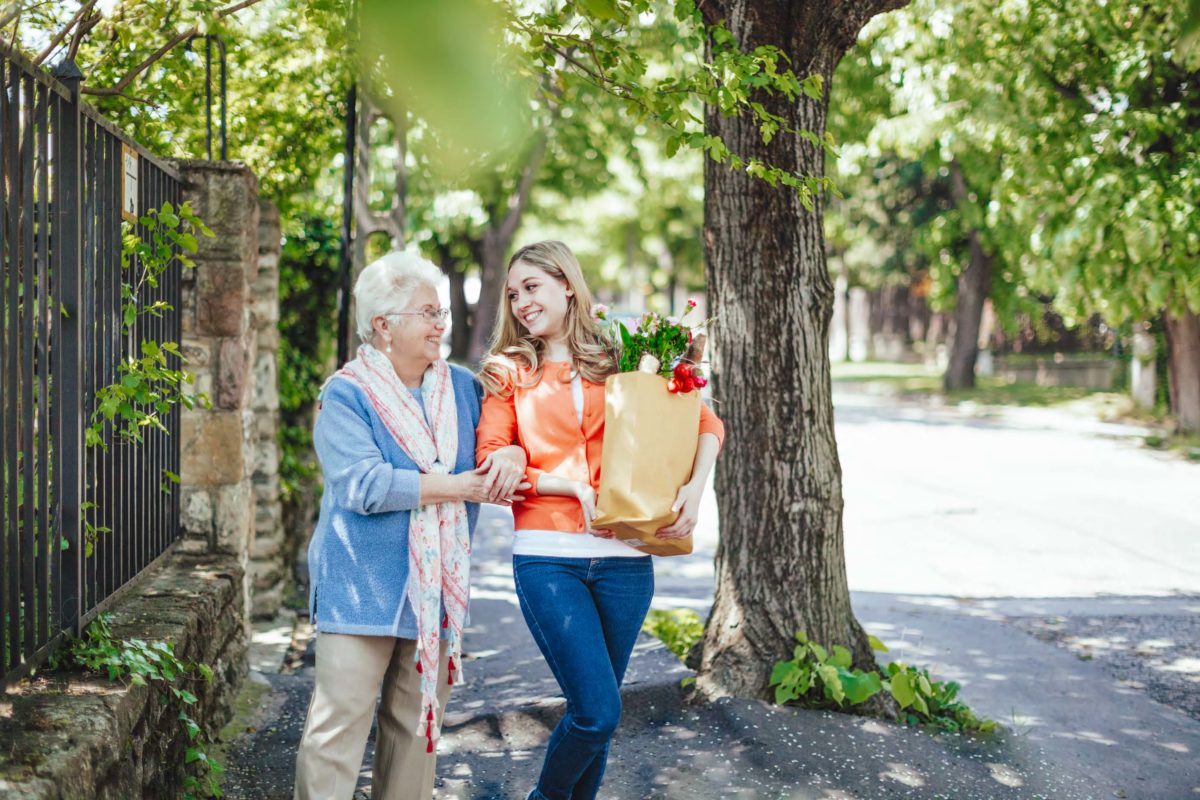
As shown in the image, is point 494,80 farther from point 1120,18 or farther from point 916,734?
point 1120,18

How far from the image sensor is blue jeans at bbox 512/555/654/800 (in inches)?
125

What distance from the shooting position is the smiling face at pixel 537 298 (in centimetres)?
338

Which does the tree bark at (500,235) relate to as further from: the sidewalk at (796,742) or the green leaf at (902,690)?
the green leaf at (902,690)

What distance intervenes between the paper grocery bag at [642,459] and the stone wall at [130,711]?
1.39 m

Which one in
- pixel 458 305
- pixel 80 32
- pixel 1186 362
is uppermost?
pixel 458 305

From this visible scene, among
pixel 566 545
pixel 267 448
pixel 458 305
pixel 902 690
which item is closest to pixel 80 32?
pixel 566 545

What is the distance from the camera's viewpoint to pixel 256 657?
6.09 meters

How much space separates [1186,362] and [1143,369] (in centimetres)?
362

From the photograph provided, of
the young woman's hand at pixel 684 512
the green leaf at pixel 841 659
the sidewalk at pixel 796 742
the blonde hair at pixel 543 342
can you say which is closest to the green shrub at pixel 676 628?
the sidewalk at pixel 796 742

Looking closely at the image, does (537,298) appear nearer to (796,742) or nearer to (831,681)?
(796,742)

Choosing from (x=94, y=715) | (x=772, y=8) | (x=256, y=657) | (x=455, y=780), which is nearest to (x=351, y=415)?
(x=94, y=715)

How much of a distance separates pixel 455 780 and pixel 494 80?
3648 mm

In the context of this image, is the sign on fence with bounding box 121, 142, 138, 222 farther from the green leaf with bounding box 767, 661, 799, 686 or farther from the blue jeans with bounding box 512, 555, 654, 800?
the green leaf with bounding box 767, 661, 799, 686

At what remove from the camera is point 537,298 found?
3.38 meters
